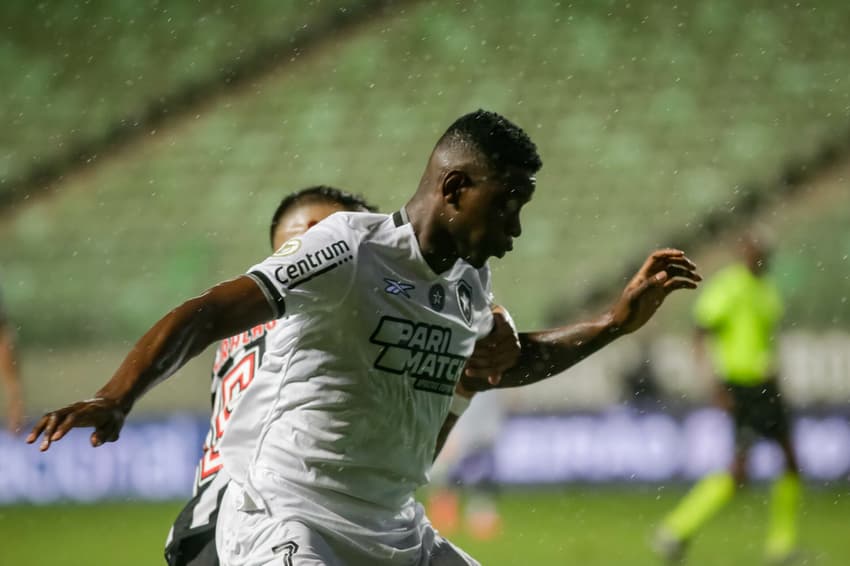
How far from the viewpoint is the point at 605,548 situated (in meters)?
7.77

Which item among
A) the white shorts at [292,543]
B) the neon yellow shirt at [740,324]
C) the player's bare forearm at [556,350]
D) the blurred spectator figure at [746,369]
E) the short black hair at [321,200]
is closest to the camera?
Result: the white shorts at [292,543]

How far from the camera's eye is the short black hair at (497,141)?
276 cm

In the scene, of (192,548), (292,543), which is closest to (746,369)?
(192,548)

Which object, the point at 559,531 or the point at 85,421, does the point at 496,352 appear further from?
the point at 559,531

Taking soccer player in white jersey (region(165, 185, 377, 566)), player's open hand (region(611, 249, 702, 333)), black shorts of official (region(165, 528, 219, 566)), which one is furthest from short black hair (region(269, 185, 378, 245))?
black shorts of official (region(165, 528, 219, 566))

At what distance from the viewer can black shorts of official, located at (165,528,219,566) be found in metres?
3.06

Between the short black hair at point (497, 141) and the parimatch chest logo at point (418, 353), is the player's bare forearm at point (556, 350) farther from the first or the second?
the short black hair at point (497, 141)

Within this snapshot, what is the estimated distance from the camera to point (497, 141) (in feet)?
9.09

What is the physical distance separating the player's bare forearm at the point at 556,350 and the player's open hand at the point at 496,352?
8 cm

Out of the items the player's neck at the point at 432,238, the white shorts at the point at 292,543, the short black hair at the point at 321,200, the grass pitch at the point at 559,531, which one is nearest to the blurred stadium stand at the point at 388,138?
the grass pitch at the point at 559,531

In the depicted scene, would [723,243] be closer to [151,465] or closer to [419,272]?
[151,465]

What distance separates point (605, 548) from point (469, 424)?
2309 millimetres

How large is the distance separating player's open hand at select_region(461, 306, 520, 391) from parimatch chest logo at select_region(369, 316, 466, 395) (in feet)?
0.82

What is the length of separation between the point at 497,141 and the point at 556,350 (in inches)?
29.5
